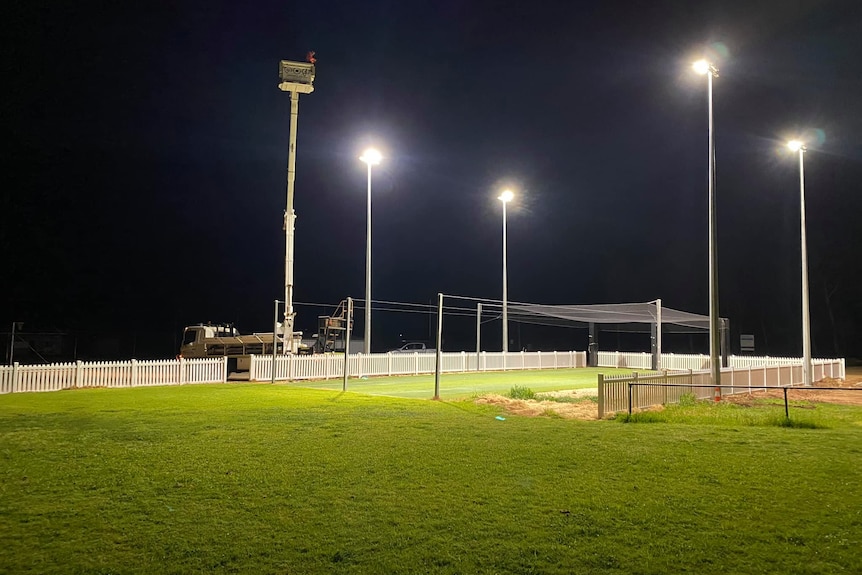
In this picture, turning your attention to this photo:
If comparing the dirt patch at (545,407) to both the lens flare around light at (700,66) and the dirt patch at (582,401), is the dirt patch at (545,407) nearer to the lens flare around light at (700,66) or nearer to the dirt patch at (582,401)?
the dirt patch at (582,401)

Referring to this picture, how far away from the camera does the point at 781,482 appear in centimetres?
669

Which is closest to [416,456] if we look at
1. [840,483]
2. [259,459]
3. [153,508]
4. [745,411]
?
[259,459]

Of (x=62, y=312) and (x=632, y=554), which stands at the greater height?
(x=62, y=312)

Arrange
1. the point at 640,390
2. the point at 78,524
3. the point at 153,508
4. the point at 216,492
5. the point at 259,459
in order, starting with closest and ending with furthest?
1. the point at 78,524
2. the point at 153,508
3. the point at 216,492
4. the point at 259,459
5. the point at 640,390

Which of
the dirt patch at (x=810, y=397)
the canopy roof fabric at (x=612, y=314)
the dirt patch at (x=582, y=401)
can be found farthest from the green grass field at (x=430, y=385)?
the canopy roof fabric at (x=612, y=314)

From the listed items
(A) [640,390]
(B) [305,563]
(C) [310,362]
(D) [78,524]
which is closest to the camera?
(B) [305,563]

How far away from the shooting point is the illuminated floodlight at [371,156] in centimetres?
2670

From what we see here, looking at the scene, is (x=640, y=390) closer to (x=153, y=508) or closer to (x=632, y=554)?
(x=632, y=554)

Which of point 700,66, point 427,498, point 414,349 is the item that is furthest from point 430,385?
point 414,349

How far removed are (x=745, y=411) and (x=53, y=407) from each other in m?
14.9

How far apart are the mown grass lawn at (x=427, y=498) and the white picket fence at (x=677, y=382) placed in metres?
2.04

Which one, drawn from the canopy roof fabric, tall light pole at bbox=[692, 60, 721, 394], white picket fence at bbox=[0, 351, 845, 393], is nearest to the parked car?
white picket fence at bbox=[0, 351, 845, 393]

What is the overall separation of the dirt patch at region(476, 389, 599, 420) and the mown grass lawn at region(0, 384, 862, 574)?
2.22m

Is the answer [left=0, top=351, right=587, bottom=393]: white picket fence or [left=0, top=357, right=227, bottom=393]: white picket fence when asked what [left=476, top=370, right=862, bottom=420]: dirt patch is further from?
[left=0, top=357, right=227, bottom=393]: white picket fence
